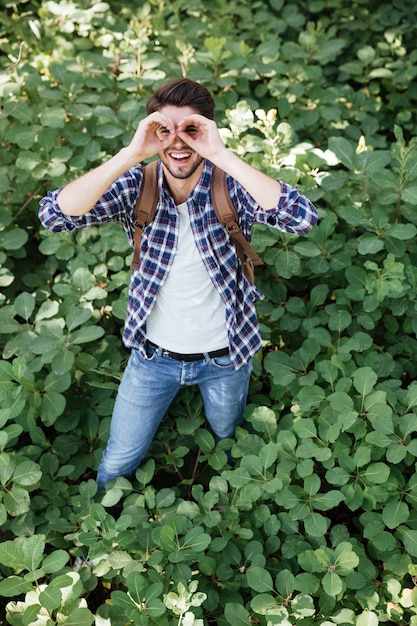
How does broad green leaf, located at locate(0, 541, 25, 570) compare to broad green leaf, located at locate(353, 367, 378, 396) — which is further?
broad green leaf, located at locate(353, 367, 378, 396)

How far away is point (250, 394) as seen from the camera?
9.86ft

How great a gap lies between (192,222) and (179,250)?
104 millimetres

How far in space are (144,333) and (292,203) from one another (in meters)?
0.70

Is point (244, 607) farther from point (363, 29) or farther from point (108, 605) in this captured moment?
point (363, 29)

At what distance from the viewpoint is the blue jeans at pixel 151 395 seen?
96.3 inches

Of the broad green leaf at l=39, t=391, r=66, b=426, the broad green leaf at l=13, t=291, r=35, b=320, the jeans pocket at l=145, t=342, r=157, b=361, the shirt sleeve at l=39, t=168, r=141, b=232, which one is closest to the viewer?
the shirt sleeve at l=39, t=168, r=141, b=232

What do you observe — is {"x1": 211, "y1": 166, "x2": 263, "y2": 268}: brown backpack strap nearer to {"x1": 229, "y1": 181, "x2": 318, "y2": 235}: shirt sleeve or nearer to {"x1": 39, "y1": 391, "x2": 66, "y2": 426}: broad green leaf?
{"x1": 229, "y1": 181, "x2": 318, "y2": 235}: shirt sleeve

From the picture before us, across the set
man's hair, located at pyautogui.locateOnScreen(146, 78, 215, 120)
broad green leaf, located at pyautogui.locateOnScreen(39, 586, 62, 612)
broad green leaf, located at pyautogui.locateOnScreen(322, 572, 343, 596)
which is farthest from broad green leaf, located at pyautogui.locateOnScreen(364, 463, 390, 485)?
man's hair, located at pyautogui.locateOnScreen(146, 78, 215, 120)

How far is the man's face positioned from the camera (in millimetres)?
2115

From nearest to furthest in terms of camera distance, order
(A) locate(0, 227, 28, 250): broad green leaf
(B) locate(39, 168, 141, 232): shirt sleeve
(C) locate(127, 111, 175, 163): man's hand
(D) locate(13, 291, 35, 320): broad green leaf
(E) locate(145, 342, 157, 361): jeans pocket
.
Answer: (C) locate(127, 111, 175, 163): man's hand, (B) locate(39, 168, 141, 232): shirt sleeve, (E) locate(145, 342, 157, 361): jeans pocket, (D) locate(13, 291, 35, 320): broad green leaf, (A) locate(0, 227, 28, 250): broad green leaf

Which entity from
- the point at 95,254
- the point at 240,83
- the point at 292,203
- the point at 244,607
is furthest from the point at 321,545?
the point at 240,83

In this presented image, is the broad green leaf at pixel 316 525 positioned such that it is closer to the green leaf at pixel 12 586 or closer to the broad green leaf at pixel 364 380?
the broad green leaf at pixel 364 380

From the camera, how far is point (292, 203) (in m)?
2.12

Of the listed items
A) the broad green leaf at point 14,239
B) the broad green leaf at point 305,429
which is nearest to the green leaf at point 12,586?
the broad green leaf at point 305,429
